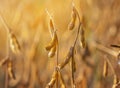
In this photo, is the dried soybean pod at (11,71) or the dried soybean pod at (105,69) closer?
the dried soybean pod at (105,69)

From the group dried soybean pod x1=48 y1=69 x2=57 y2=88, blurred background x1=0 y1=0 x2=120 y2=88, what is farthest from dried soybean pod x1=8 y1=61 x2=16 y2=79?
dried soybean pod x1=48 y1=69 x2=57 y2=88

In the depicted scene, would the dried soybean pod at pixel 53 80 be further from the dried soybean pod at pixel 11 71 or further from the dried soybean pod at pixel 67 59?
the dried soybean pod at pixel 11 71

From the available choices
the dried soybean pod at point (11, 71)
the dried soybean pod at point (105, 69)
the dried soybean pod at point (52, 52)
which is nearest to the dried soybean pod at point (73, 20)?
A: the dried soybean pod at point (52, 52)

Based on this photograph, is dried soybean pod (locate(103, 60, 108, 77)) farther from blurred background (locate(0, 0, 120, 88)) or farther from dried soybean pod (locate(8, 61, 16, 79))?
dried soybean pod (locate(8, 61, 16, 79))

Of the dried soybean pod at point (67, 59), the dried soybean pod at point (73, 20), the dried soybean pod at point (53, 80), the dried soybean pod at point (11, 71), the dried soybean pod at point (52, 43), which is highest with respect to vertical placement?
the dried soybean pod at point (73, 20)

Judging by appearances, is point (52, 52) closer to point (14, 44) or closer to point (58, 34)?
point (58, 34)

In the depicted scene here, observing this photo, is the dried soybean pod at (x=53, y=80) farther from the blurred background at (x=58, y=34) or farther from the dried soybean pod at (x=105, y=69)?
the dried soybean pod at (x=105, y=69)

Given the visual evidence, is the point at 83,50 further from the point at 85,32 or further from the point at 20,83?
the point at 20,83

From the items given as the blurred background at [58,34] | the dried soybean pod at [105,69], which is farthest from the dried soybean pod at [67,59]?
the dried soybean pod at [105,69]

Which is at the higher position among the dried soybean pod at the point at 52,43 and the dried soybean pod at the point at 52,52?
the dried soybean pod at the point at 52,43
